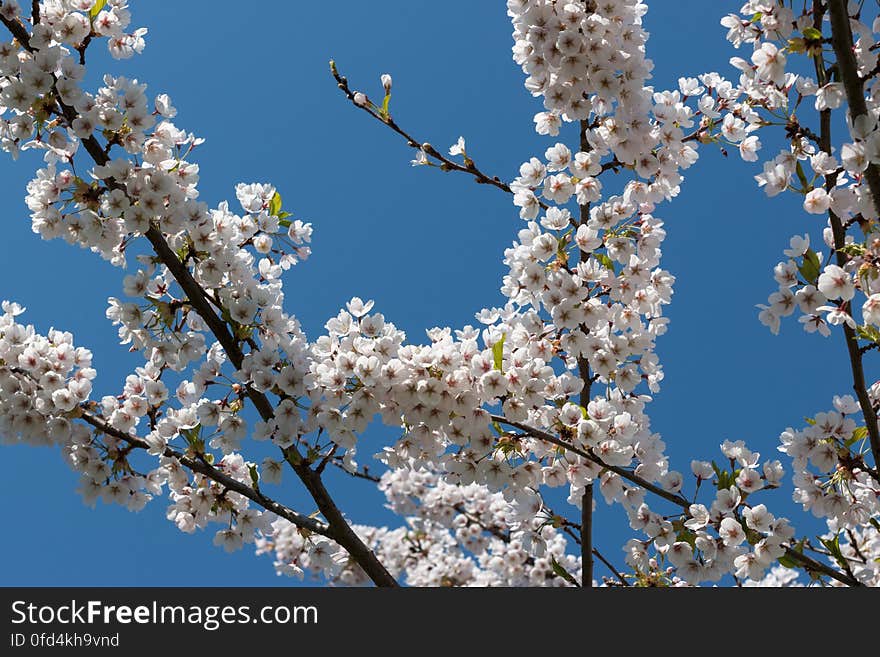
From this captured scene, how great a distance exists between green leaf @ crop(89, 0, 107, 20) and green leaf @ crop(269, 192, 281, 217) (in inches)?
53.3

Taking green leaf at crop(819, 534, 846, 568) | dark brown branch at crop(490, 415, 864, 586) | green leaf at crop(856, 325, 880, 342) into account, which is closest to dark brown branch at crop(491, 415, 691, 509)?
dark brown branch at crop(490, 415, 864, 586)

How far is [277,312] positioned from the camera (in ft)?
13.8

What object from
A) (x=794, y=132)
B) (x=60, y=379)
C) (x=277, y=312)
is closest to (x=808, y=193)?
(x=794, y=132)

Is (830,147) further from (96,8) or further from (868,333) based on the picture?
(96,8)

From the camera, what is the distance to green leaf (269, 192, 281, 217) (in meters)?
4.65

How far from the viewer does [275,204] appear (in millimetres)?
4652

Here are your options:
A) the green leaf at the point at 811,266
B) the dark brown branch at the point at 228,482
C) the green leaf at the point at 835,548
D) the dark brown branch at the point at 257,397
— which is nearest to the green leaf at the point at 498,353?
the dark brown branch at the point at 257,397

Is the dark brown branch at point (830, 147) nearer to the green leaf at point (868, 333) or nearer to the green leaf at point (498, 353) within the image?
the green leaf at point (868, 333)

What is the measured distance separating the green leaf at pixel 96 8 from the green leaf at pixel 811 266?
388 cm

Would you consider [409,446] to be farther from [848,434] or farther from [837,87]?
[837,87]

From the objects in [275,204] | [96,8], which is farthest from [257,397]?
[96,8]

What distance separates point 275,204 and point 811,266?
9.83 ft

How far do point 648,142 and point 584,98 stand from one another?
44 cm

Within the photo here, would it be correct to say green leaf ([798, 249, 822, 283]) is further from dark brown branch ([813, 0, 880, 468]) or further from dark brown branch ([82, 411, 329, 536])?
dark brown branch ([82, 411, 329, 536])
